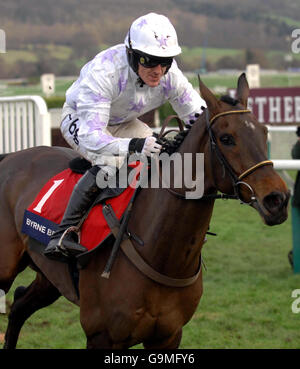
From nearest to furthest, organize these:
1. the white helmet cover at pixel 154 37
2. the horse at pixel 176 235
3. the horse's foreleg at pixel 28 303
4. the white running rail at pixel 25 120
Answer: the horse at pixel 176 235 < the white helmet cover at pixel 154 37 < the horse's foreleg at pixel 28 303 < the white running rail at pixel 25 120

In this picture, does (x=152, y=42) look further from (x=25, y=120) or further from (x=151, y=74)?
(x=25, y=120)

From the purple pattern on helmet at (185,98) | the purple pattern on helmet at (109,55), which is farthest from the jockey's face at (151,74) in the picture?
the purple pattern on helmet at (185,98)

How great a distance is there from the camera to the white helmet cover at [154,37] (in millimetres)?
3340

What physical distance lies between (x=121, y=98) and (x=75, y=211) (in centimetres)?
66

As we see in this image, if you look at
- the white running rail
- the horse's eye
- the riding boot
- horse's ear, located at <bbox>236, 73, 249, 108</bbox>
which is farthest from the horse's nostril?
the white running rail

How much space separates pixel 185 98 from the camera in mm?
3807

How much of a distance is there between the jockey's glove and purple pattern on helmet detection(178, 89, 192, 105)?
2.09 feet

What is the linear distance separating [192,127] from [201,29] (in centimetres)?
6061

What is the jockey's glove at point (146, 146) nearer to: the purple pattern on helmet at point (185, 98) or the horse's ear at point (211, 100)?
the horse's ear at point (211, 100)

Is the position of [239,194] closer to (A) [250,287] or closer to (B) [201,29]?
(A) [250,287]

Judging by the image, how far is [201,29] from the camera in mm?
62094
